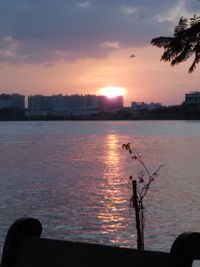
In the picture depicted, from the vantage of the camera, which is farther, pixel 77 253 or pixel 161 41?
pixel 161 41

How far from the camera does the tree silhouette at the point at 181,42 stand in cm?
624

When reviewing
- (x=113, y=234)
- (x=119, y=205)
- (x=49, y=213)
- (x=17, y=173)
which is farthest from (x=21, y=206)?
(x=17, y=173)

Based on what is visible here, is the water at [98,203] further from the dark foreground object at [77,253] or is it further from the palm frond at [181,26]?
the dark foreground object at [77,253]

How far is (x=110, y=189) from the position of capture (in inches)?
1125

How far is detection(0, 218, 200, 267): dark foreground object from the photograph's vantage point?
305cm

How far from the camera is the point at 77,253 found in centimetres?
354

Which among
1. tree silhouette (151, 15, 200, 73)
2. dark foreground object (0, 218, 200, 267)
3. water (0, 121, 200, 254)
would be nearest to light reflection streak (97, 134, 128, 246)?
water (0, 121, 200, 254)

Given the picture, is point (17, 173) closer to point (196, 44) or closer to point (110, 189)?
point (110, 189)

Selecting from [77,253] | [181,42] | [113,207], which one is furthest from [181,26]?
[113,207]

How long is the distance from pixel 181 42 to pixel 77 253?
11.2ft

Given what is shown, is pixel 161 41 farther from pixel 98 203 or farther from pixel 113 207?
pixel 98 203

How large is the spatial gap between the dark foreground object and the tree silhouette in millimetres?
3146

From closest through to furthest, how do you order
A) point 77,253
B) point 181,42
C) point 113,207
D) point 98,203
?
point 77,253, point 181,42, point 113,207, point 98,203

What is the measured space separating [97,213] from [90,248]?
57.3ft
